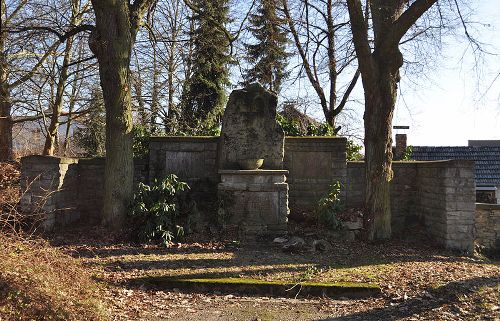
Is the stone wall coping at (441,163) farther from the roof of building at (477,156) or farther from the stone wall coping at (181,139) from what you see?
the roof of building at (477,156)

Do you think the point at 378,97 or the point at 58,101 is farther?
the point at 58,101

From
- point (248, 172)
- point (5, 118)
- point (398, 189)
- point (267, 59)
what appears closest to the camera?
point (248, 172)

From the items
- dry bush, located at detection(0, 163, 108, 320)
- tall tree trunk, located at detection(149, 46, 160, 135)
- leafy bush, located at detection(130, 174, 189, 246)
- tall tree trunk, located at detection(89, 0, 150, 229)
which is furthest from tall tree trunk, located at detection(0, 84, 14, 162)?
dry bush, located at detection(0, 163, 108, 320)

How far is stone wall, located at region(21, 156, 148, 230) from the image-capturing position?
965cm

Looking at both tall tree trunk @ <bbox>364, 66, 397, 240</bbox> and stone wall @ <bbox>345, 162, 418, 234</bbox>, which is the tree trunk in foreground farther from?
stone wall @ <bbox>345, 162, 418, 234</bbox>

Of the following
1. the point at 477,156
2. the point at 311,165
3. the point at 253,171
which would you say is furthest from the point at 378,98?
the point at 477,156

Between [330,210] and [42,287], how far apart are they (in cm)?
701

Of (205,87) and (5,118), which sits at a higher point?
(205,87)

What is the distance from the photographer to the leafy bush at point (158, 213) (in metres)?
9.12

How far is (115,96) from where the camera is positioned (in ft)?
31.1

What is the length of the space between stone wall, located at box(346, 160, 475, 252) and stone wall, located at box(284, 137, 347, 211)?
58cm

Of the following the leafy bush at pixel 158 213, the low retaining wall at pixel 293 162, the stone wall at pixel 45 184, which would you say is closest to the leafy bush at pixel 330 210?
the low retaining wall at pixel 293 162

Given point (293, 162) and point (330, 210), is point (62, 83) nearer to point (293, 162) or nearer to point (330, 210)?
point (293, 162)

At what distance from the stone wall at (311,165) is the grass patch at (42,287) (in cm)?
642
